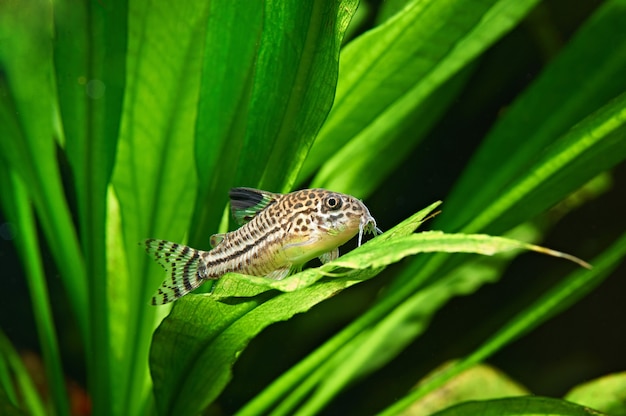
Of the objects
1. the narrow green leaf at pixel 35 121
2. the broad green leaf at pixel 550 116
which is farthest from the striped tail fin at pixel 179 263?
the broad green leaf at pixel 550 116

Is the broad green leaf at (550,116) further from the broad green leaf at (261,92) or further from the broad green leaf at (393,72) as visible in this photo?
the broad green leaf at (261,92)

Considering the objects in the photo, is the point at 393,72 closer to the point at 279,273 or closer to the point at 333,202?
the point at 333,202

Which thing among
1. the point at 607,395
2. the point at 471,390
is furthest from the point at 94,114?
the point at 607,395

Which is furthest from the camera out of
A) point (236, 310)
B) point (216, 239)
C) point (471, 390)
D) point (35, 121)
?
point (471, 390)

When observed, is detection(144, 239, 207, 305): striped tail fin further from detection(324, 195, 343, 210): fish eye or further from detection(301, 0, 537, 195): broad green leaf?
detection(301, 0, 537, 195): broad green leaf

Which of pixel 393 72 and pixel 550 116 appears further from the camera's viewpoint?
pixel 550 116

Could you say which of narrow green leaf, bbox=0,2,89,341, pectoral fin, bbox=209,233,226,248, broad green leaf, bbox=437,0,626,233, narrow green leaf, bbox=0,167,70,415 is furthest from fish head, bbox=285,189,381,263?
narrow green leaf, bbox=0,167,70,415

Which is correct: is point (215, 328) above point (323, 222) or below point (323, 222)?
below
